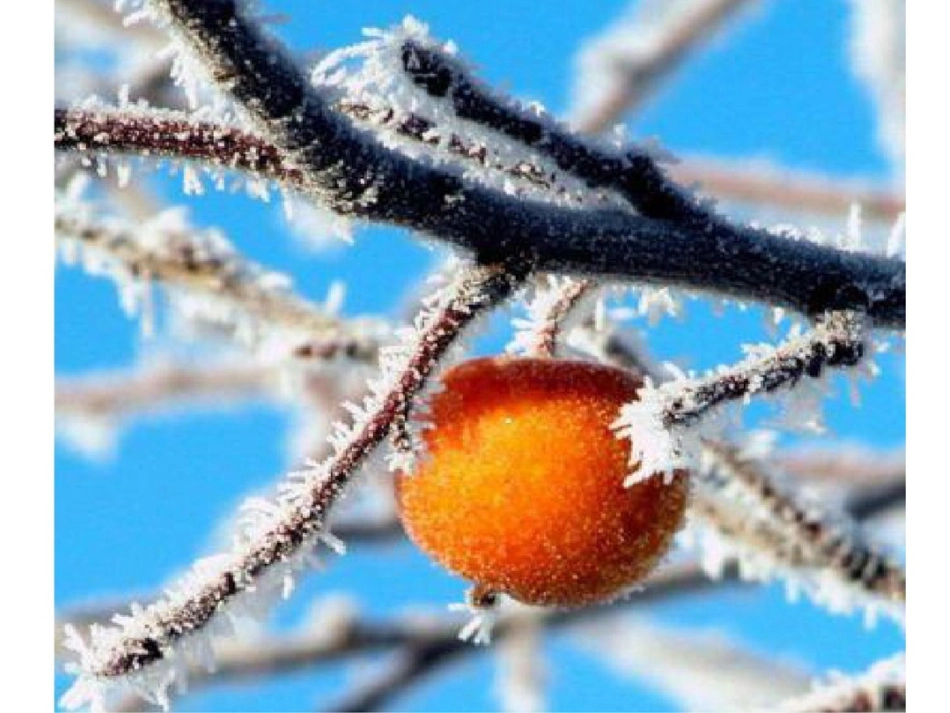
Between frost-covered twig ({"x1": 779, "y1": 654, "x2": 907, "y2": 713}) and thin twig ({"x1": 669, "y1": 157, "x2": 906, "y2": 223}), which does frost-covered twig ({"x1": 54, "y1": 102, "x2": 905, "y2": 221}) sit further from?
thin twig ({"x1": 669, "y1": 157, "x2": 906, "y2": 223})

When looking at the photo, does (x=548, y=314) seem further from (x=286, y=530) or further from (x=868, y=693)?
(x=868, y=693)

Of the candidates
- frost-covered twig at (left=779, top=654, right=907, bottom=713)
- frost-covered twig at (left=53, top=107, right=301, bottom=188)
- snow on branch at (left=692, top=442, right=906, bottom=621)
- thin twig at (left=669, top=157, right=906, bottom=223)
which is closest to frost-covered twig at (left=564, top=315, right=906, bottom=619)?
snow on branch at (left=692, top=442, right=906, bottom=621)

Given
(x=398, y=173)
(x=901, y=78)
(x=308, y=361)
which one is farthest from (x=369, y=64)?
(x=901, y=78)

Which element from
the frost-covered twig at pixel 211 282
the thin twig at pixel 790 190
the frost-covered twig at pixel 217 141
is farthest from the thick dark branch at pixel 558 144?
the thin twig at pixel 790 190

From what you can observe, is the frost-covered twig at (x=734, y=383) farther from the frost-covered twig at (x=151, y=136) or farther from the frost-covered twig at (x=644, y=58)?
the frost-covered twig at (x=644, y=58)

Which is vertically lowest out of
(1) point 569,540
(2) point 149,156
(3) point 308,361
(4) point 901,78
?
(1) point 569,540
